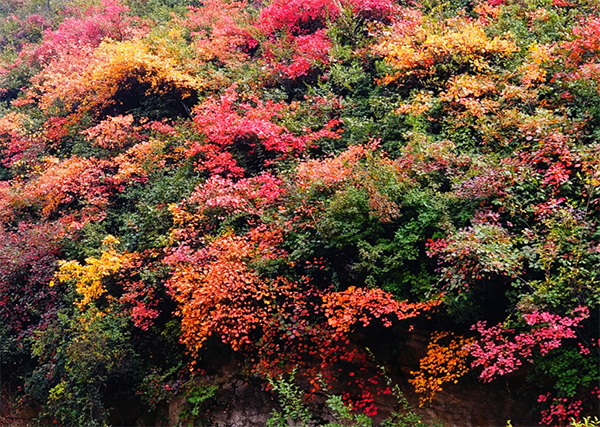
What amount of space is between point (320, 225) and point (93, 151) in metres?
9.45

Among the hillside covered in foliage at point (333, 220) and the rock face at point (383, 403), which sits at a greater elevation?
the hillside covered in foliage at point (333, 220)

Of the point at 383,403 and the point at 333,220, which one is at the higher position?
the point at 333,220

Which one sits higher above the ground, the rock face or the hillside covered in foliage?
the hillside covered in foliage

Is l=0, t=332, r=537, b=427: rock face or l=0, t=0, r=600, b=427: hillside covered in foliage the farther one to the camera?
l=0, t=332, r=537, b=427: rock face

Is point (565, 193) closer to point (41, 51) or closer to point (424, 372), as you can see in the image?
point (424, 372)

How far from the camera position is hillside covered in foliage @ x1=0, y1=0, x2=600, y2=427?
6.16 metres

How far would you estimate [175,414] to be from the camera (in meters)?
8.32

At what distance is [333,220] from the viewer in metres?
7.46

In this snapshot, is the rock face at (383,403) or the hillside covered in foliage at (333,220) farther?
the rock face at (383,403)

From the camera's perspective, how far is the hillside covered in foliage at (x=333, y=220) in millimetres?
6164

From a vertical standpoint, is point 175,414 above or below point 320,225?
below

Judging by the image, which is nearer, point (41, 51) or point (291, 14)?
point (291, 14)

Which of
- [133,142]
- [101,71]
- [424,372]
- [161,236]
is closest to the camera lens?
[424,372]

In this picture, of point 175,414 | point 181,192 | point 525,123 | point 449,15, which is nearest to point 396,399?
point 175,414
